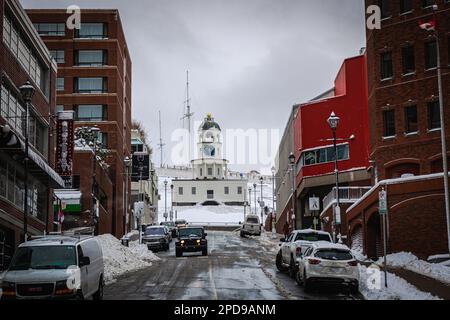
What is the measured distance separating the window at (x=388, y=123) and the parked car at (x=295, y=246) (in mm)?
14435

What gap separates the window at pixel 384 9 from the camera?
4325cm

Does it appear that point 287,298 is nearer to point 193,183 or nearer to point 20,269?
point 20,269

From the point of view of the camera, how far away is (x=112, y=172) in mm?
74500

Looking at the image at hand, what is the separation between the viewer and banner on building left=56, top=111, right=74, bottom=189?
43062mm

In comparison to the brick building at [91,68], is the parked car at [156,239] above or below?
below

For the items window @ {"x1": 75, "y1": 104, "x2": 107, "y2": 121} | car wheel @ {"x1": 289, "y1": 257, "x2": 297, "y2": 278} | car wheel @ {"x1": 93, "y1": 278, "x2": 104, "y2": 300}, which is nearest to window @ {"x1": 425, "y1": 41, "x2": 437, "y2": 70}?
car wheel @ {"x1": 289, "y1": 257, "x2": 297, "y2": 278}

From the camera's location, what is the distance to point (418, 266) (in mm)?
28938

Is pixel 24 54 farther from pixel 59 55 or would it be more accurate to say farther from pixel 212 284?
pixel 59 55

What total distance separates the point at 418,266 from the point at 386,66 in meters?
17.6

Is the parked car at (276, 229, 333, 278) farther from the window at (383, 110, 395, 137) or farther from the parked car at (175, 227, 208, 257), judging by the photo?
the window at (383, 110, 395, 137)

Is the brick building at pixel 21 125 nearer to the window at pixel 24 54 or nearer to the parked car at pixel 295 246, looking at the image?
the window at pixel 24 54

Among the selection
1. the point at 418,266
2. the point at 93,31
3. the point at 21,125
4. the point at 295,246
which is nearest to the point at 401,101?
the point at 418,266

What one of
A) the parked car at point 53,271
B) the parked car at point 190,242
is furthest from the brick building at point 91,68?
the parked car at point 53,271
